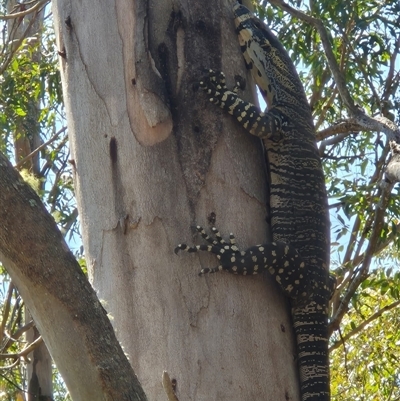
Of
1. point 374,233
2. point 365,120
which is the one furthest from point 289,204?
point 374,233

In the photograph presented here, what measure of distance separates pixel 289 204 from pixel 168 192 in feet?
2.85

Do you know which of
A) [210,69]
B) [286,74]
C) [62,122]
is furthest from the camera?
[62,122]

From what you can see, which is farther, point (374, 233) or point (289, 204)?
point (374, 233)

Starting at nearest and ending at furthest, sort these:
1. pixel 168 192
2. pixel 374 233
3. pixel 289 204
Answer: pixel 168 192, pixel 289 204, pixel 374 233

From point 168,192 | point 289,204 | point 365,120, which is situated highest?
point 365,120

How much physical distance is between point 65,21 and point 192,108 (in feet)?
2.42

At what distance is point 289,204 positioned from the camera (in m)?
3.80

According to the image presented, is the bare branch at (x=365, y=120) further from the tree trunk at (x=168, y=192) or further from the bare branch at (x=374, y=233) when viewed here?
the bare branch at (x=374, y=233)

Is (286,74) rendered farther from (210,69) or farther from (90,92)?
(90,92)

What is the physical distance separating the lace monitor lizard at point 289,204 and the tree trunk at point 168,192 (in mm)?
76

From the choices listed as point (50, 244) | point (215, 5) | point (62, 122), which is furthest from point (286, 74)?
point (62, 122)

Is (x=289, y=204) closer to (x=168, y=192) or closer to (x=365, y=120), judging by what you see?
(x=365, y=120)

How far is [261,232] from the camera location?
3426mm

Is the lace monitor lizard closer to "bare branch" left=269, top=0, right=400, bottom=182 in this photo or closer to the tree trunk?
the tree trunk
